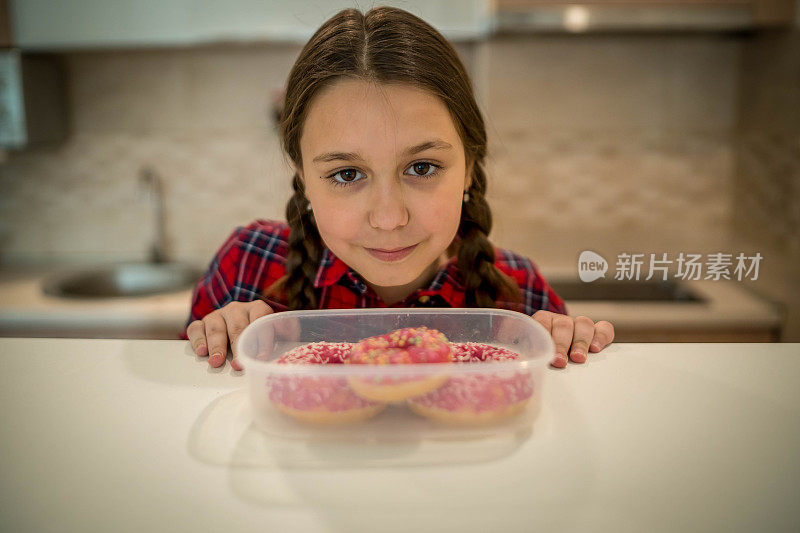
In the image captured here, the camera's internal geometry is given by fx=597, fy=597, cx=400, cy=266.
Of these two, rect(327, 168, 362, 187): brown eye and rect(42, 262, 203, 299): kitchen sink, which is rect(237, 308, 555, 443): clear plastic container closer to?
rect(327, 168, 362, 187): brown eye

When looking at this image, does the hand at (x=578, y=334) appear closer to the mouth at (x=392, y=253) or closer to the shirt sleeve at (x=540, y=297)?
the mouth at (x=392, y=253)

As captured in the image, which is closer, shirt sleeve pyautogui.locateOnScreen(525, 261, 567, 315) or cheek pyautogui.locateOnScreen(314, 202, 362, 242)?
cheek pyautogui.locateOnScreen(314, 202, 362, 242)

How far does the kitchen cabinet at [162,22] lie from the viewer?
145 centimetres

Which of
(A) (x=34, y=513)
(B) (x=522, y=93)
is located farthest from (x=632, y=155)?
(A) (x=34, y=513)

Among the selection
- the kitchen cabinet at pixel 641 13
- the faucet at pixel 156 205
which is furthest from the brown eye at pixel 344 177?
the faucet at pixel 156 205

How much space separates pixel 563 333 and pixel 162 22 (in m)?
1.34

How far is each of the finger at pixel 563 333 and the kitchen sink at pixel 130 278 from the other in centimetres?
132

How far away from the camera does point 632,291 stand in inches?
58.3

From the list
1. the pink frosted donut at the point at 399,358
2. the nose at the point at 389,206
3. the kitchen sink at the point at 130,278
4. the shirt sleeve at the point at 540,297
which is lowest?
the kitchen sink at the point at 130,278

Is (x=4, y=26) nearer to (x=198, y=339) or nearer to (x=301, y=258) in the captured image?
(x=301, y=258)

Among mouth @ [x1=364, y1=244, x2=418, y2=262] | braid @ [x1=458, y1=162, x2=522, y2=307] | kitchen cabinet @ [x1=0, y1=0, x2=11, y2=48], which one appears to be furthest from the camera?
kitchen cabinet @ [x1=0, y1=0, x2=11, y2=48]

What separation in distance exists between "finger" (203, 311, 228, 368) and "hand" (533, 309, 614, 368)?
1.07 ft

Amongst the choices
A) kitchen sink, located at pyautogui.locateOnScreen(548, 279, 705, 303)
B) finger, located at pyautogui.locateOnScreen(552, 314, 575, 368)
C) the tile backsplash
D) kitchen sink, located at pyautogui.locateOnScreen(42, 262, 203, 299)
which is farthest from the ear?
kitchen sink, located at pyautogui.locateOnScreen(42, 262, 203, 299)

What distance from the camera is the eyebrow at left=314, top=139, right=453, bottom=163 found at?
2.06 ft
